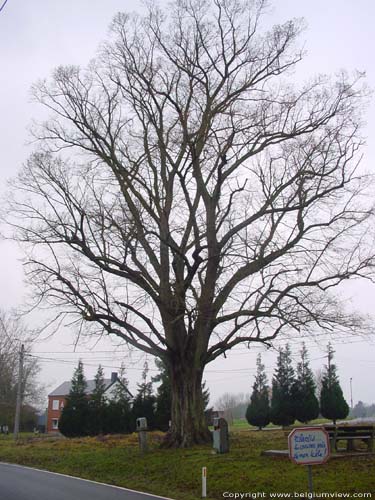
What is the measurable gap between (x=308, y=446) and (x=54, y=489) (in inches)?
299

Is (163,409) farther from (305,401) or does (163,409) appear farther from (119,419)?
(305,401)

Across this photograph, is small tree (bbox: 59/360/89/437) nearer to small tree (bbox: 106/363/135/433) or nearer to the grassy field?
small tree (bbox: 106/363/135/433)

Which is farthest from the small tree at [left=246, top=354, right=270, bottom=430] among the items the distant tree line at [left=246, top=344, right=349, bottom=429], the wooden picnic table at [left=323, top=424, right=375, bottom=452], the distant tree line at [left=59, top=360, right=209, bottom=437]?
the wooden picnic table at [left=323, top=424, right=375, bottom=452]

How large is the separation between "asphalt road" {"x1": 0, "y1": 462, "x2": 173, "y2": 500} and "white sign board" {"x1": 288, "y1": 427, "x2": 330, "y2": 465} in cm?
497

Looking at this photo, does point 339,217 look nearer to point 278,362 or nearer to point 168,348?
point 168,348

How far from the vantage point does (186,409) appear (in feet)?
74.2

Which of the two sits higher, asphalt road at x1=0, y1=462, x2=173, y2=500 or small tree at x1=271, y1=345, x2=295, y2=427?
small tree at x1=271, y1=345, x2=295, y2=427

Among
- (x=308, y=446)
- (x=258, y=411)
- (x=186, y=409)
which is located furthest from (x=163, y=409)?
(x=308, y=446)

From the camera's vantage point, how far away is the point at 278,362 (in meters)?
54.6

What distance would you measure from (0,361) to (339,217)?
45030mm

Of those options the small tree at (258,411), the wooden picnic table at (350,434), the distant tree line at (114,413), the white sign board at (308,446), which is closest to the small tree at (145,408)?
the distant tree line at (114,413)

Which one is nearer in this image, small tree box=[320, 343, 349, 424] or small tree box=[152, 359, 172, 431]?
small tree box=[152, 359, 172, 431]

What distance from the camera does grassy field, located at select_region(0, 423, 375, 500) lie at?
1271cm

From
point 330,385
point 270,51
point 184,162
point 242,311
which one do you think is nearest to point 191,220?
point 184,162
